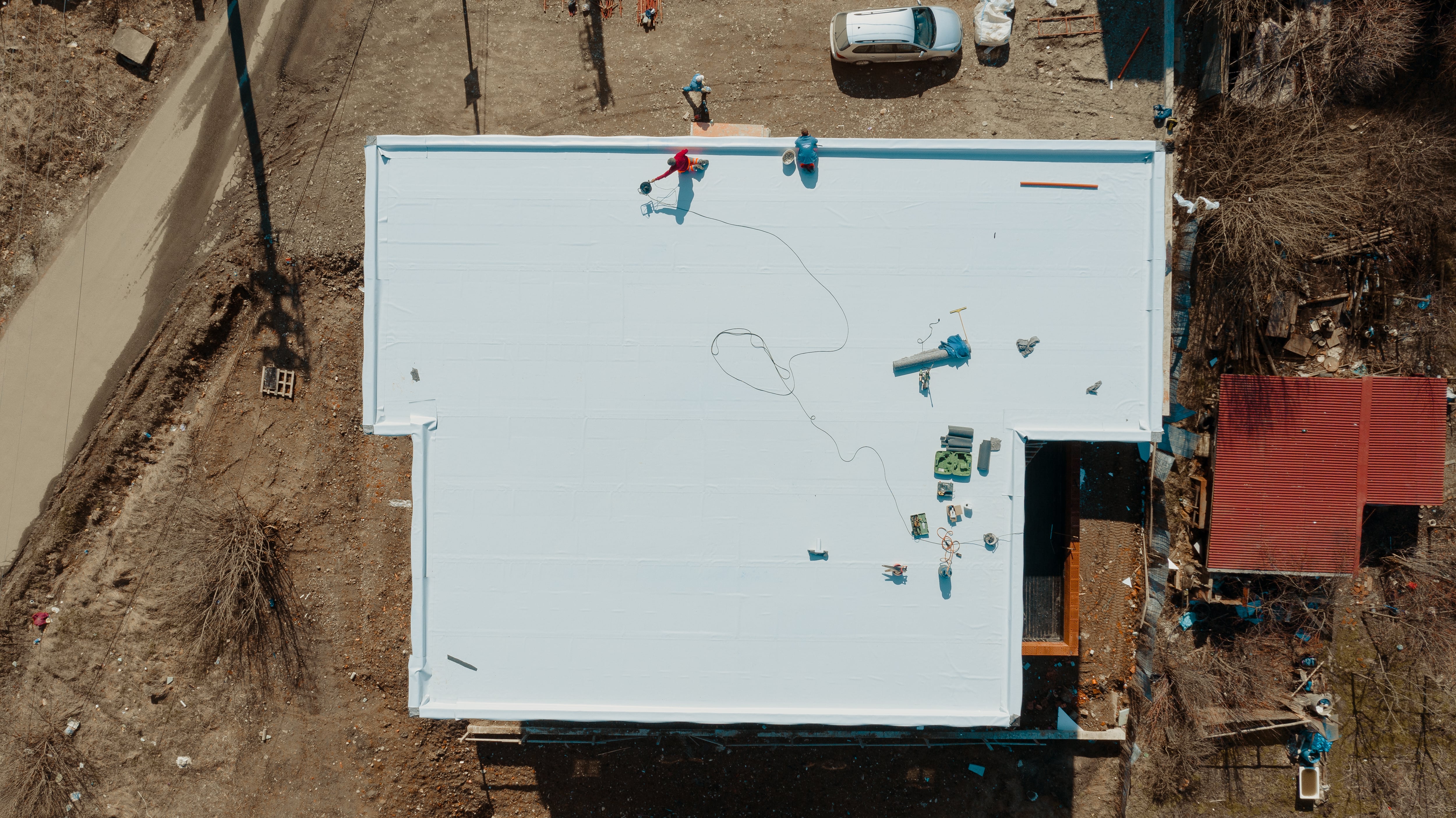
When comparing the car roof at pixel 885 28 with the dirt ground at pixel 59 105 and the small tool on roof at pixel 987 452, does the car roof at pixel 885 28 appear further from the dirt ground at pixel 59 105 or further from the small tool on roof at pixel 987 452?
the dirt ground at pixel 59 105

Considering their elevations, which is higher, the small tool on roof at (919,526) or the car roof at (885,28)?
the car roof at (885,28)

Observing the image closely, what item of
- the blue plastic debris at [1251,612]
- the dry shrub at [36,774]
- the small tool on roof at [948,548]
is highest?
the small tool on roof at [948,548]

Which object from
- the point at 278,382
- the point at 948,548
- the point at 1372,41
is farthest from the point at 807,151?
the point at 1372,41

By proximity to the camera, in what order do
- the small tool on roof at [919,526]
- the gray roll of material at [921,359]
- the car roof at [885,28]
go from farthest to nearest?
the car roof at [885,28], the small tool on roof at [919,526], the gray roll of material at [921,359]

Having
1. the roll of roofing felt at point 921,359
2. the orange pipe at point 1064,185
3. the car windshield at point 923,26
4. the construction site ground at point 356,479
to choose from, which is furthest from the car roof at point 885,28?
the roll of roofing felt at point 921,359

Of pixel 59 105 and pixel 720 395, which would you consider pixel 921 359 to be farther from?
pixel 59 105

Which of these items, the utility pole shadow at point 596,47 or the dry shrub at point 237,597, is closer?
the dry shrub at point 237,597

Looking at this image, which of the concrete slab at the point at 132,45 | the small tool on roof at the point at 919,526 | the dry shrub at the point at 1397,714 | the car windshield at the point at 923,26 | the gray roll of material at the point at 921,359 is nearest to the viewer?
the gray roll of material at the point at 921,359

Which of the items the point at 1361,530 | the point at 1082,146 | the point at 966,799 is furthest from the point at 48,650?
the point at 1361,530
